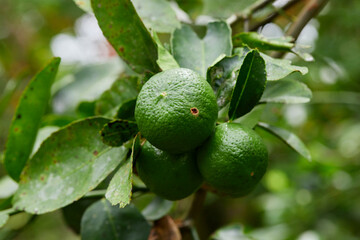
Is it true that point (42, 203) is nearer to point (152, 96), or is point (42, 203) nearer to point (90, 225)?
point (90, 225)

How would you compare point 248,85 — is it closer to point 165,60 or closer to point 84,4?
point 165,60

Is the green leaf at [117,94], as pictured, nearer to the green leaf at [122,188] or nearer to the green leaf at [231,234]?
the green leaf at [122,188]

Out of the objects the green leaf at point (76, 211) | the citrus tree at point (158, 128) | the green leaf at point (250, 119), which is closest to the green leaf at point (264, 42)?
the citrus tree at point (158, 128)

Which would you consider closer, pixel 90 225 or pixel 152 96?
pixel 152 96

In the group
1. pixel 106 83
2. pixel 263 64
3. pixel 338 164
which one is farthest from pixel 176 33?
pixel 338 164

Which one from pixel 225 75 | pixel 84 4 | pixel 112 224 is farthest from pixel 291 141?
pixel 84 4

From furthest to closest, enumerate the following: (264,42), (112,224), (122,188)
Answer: (112,224)
(264,42)
(122,188)

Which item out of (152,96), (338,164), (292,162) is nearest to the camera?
(152,96)
